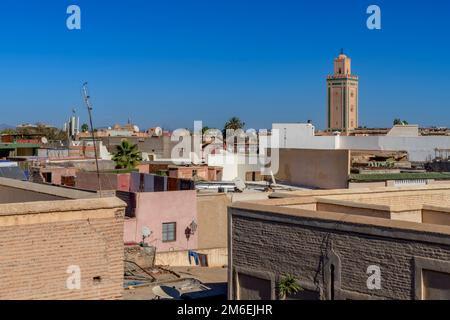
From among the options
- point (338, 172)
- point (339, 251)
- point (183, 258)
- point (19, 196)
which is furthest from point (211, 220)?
point (339, 251)

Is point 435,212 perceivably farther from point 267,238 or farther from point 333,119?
point 333,119

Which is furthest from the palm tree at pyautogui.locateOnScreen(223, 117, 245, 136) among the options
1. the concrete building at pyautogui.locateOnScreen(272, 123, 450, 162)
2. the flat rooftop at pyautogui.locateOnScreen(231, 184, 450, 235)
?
the flat rooftop at pyautogui.locateOnScreen(231, 184, 450, 235)

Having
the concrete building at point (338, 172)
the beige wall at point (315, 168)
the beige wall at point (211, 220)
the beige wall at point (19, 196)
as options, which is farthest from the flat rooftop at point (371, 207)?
the beige wall at point (315, 168)

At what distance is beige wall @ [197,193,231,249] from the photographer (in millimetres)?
22672

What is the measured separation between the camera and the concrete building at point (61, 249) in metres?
8.52

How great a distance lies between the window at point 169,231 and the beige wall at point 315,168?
445 inches

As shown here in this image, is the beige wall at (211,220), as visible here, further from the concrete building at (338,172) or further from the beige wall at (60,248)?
the beige wall at (60,248)

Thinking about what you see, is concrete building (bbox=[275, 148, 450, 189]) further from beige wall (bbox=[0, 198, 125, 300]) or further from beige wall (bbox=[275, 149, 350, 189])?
beige wall (bbox=[0, 198, 125, 300])

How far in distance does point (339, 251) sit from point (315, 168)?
2350cm

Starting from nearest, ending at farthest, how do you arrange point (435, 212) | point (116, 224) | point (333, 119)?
1. point (116, 224)
2. point (435, 212)
3. point (333, 119)

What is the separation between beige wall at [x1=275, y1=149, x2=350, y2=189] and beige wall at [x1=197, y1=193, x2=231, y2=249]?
9.21 m
